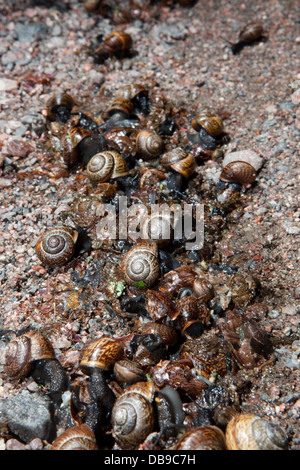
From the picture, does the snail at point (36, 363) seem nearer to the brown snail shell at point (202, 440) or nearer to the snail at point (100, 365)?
the snail at point (100, 365)

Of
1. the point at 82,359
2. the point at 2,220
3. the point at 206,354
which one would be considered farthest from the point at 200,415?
the point at 2,220

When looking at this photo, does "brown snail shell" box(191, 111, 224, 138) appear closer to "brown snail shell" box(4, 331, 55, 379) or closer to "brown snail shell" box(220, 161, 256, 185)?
"brown snail shell" box(220, 161, 256, 185)

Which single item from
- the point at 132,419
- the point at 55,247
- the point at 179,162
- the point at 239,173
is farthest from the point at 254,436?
the point at 179,162

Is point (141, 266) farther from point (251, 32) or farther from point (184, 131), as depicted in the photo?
point (251, 32)

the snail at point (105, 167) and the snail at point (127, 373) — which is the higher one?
the snail at point (105, 167)

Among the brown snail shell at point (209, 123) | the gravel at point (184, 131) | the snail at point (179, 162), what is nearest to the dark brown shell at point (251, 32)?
the gravel at point (184, 131)

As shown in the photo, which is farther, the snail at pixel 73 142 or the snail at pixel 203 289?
the snail at pixel 73 142
